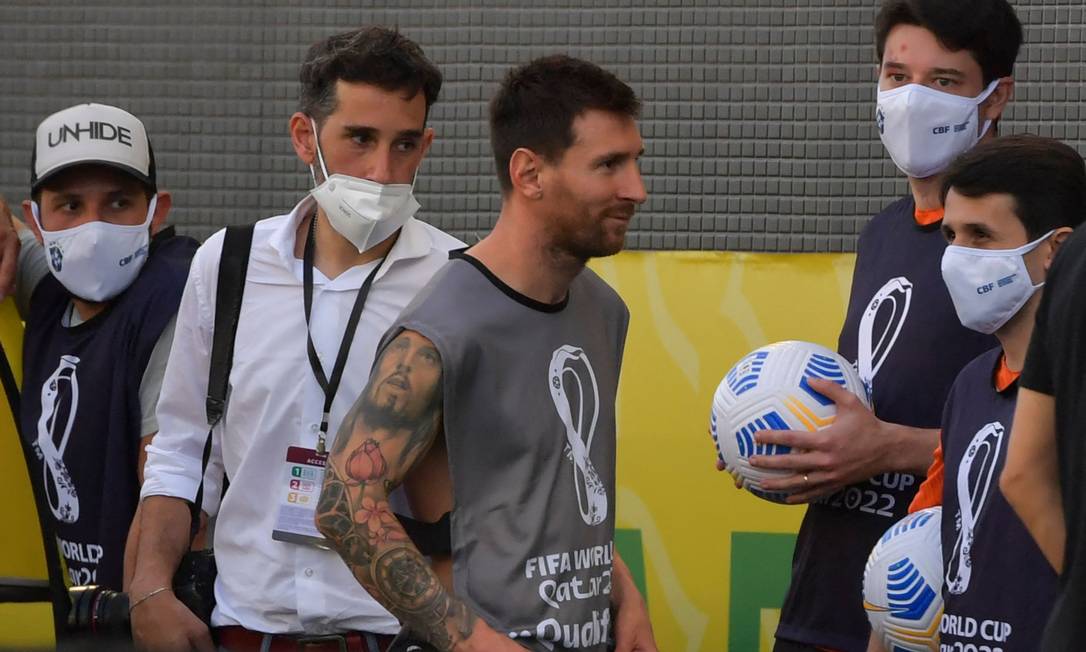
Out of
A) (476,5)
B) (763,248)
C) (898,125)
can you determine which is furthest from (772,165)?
(898,125)

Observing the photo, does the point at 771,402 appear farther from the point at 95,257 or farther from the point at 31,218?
the point at 31,218

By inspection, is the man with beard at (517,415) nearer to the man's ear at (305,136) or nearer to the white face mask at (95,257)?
the man's ear at (305,136)

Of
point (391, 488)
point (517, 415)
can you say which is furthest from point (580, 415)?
point (391, 488)

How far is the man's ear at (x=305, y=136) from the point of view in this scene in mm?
4012

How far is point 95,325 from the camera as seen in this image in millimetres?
4594

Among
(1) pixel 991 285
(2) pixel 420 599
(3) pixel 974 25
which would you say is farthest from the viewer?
(3) pixel 974 25

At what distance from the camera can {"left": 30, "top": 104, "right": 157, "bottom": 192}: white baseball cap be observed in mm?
4594

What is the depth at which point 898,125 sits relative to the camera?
4.25 m

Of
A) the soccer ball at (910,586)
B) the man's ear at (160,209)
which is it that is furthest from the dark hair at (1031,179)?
the man's ear at (160,209)

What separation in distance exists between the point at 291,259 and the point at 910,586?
1.55 metres

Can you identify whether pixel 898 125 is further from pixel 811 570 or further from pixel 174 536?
pixel 174 536

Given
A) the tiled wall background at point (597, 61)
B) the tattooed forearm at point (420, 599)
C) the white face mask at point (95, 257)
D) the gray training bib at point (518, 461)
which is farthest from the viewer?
the tiled wall background at point (597, 61)

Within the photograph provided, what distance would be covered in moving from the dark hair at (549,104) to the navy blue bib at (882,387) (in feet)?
3.38

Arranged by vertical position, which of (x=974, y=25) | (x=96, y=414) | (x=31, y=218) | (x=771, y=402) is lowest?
(x=96, y=414)
